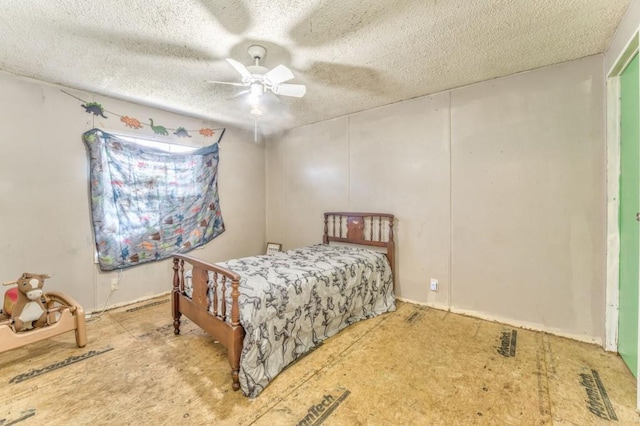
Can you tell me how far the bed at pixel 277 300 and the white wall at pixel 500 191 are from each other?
48cm

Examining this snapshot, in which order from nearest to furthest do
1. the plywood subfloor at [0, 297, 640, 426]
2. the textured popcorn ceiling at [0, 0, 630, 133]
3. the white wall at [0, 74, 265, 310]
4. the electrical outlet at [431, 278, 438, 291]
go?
the plywood subfloor at [0, 297, 640, 426] → the textured popcorn ceiling at [0, 0, 630, 133] → the white wall at [0, 74, 265, 310] → the electrical outlet at [431, 278, 438, 291]

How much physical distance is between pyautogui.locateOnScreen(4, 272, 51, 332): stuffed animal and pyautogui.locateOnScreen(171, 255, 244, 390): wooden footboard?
97 centimetres

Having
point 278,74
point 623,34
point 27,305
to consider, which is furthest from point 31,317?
point 623,34

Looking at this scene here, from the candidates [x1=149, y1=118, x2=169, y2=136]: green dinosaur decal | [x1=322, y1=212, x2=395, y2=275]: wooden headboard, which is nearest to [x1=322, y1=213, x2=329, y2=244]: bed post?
[x1=322, y1=212, x2=395, y2=275]: wooden headboard

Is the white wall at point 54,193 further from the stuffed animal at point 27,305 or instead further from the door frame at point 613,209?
the door frame at point 613,209

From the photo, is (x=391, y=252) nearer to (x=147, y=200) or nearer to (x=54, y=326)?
(x=147, y=200)

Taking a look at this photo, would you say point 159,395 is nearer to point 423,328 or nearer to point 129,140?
point 423,328

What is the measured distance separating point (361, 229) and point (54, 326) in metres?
3.14

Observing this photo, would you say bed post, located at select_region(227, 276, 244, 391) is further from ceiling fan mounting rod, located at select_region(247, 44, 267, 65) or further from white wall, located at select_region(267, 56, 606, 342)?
white wall, located at select_region(267, 56, 606, 342)

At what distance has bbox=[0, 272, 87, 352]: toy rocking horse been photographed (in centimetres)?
205

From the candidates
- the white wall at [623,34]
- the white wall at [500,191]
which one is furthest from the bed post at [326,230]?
the white wall at [623,34]

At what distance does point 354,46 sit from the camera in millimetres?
2195

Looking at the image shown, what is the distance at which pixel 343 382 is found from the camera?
6.27ft

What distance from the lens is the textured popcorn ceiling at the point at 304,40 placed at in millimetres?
1775
